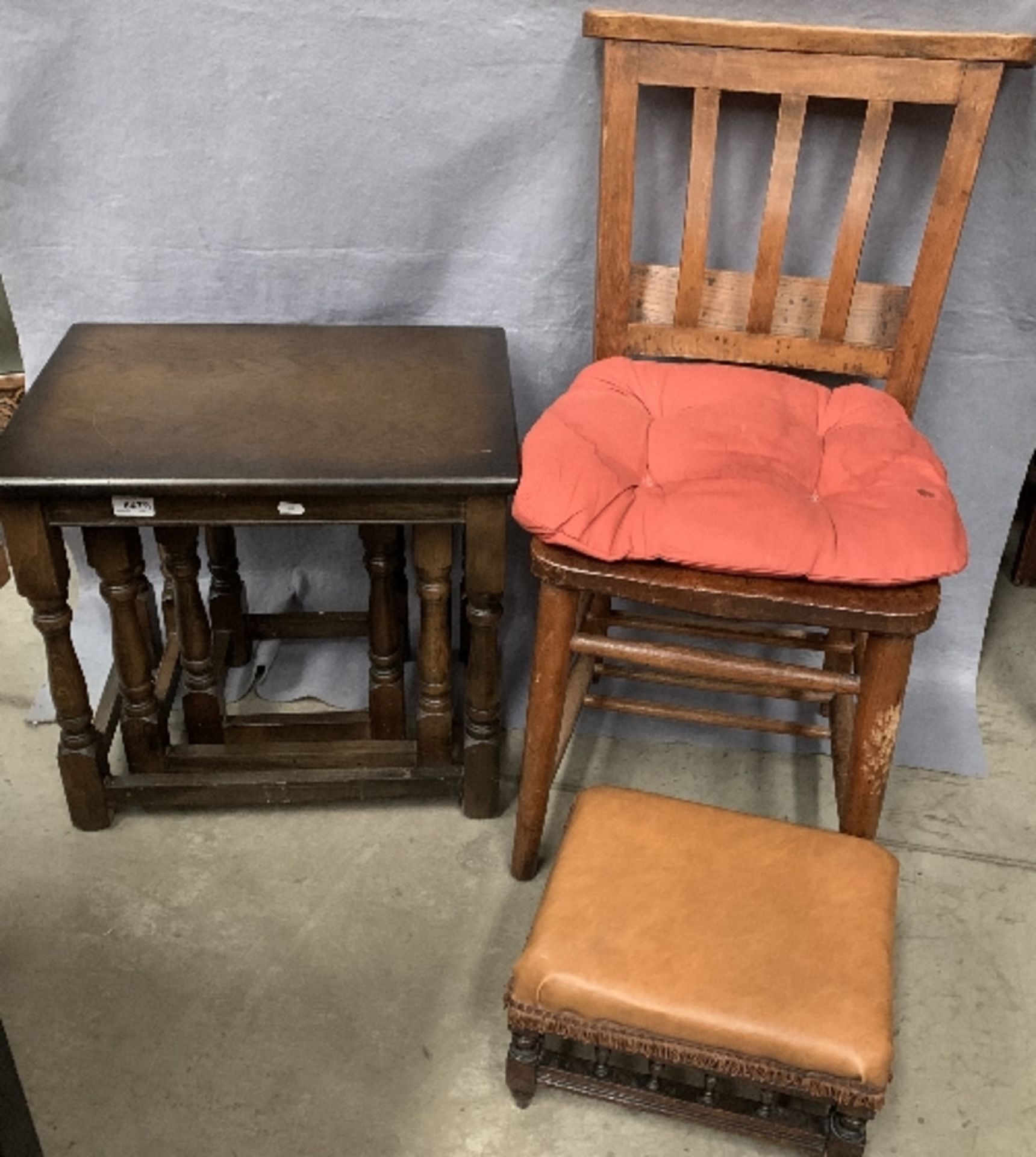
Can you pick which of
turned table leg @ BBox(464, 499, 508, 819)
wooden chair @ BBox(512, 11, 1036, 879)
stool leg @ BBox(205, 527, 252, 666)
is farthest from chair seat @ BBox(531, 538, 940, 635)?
stool leg @ BBox(205, 527, 252, 666)

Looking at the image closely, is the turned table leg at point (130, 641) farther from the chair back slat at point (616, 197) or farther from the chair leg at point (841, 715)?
the chair leg at point (841, 715)

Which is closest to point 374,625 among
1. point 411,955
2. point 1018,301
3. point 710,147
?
point 411,955

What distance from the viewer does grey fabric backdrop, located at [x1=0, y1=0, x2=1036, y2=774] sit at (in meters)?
1.61

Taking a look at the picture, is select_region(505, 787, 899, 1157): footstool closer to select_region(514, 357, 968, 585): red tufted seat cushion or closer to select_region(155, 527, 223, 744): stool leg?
select_region(514, 357, 968, 585): red tufted seat cushion

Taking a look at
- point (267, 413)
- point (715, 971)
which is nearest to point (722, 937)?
point (715, 971)

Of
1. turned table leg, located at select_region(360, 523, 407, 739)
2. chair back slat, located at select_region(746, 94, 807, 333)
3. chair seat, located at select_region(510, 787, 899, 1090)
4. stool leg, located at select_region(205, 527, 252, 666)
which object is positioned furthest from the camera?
stool leg, located at select_region(205, 527, 252, 666)

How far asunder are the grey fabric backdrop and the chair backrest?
4.8 inches

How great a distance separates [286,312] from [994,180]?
1.02 meters

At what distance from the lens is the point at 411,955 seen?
1.56 metres

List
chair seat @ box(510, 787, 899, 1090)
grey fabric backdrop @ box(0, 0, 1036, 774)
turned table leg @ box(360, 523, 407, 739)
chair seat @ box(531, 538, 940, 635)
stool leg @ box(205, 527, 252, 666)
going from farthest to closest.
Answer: stool leg @ box(205, 527, 252, 666) < turned table leg @ box(360, 523, 407, 739) < grey fabric backdrop @ box(0, 0, 1036, 774) < chair seat @ box(531, 538, 940, 635) < chair seat @ box(510, 787, 899, 1090)

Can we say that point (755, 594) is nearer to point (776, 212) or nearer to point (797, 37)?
point (776, 212)

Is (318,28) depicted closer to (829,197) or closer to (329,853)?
(829,197)

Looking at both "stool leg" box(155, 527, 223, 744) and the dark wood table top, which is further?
"stool leg" box(155, 527, 223, 744)

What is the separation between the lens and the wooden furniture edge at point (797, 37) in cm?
143
